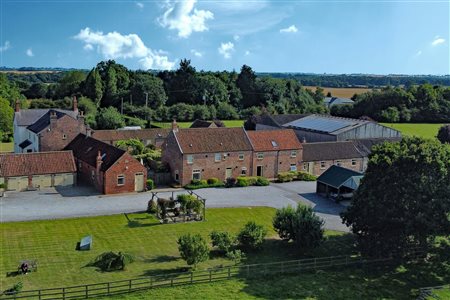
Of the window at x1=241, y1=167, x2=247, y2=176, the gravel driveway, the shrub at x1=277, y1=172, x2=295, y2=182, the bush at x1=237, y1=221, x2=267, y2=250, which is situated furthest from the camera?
the window at x1=241, y1=167, x2=247, y2=176

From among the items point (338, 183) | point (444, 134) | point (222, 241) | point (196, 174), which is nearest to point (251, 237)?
point (222, 241)

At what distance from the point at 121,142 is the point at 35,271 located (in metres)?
40.1

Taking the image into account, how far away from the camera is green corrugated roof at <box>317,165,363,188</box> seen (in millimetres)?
47500

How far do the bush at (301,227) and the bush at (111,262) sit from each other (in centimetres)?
1119

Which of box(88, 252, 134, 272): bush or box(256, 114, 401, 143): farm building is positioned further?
box(256, 114, 401, 143): farm building

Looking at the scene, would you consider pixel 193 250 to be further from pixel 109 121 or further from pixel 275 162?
pixel 109 121

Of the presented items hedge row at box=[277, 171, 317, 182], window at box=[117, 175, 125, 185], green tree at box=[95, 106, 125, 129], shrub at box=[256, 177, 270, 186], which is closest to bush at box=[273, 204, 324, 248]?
shrub at box=[256, 177, 270, 186]

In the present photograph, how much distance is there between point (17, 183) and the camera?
47938 millimetres

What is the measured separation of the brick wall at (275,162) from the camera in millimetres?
57031

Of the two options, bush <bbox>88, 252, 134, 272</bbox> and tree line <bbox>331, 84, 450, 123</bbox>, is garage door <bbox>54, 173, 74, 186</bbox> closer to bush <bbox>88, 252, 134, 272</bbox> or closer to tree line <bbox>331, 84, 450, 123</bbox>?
bush <bbox>88, 252, 134, 272</bbox>

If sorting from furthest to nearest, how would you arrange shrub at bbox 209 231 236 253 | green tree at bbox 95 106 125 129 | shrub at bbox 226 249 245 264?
1. green tree at bbox 95 106 125 129
2. shrub at bbox 209 231 236 253
3. shrub at bbox 226 249 245 264

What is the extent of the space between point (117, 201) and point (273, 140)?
71.3ft

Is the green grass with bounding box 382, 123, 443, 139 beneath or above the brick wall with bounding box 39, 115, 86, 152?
above

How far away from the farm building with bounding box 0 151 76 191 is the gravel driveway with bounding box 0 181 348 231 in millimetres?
1334
